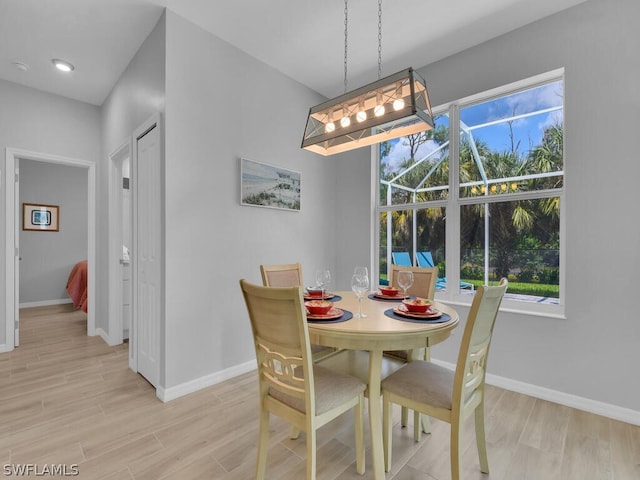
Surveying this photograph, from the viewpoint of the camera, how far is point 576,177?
227 cm

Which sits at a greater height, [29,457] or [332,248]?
[332,248]

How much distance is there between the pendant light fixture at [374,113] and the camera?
5.65 feet

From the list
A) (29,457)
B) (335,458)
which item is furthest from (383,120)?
(29,457)

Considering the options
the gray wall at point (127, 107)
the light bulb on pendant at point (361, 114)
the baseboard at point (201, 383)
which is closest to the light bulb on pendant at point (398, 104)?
the light bulb on pendant at point (361, 114)

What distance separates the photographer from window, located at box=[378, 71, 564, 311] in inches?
98.0

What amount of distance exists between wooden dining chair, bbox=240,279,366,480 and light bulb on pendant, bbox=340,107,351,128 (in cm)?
121

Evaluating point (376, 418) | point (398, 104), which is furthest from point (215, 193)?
point (376, 418)

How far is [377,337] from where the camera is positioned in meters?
1.38

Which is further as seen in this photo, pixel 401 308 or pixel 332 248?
pixel 332 248

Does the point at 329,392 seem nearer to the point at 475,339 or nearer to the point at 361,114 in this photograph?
the point at 475,339

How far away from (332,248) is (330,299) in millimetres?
1767

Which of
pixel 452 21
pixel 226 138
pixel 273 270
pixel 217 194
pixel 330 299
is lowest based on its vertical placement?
pixel 330 299

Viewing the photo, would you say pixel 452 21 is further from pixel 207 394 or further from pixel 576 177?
pixel 207 394

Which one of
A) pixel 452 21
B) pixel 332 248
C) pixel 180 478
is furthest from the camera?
pixel 332 248
